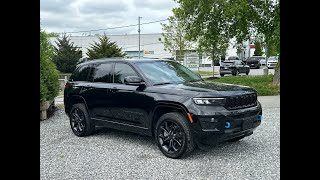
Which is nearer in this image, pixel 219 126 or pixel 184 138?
pixel 219 126

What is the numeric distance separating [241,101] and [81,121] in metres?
3.50

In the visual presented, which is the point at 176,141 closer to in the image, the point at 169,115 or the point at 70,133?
the point at 169,115

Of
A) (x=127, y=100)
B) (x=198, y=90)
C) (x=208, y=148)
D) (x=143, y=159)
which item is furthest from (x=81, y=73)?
(x=208, y=148)

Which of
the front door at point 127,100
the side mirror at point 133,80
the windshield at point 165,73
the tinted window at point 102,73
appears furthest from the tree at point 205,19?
the side mirror at point 133,80

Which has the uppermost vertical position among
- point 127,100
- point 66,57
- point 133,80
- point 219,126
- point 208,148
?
point 66,57

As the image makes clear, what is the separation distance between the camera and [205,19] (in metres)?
18.6

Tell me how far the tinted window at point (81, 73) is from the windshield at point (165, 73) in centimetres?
154

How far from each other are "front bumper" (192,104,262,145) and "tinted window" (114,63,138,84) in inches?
70.6

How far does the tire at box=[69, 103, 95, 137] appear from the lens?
21.6 ft

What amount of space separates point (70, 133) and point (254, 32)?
14.4 meters

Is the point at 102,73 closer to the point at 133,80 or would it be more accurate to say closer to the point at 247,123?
the point at 133,80

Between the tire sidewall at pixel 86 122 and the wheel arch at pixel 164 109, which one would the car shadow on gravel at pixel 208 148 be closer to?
the tire sidewall at pixel 86 122
